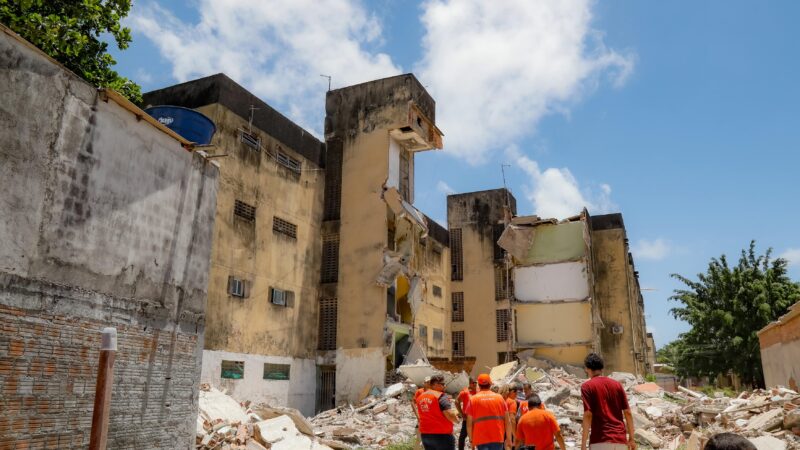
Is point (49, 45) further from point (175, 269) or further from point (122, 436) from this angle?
point (122, 436)

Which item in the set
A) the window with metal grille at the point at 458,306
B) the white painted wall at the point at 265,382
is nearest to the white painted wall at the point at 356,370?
the white painted wall at the point at 265,382

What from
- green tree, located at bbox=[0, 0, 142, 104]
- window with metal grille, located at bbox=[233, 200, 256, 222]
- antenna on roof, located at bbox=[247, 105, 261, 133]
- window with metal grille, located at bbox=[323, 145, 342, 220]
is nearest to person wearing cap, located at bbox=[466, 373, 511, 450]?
green tree, located at bbox=[0, 0, 142, 104]

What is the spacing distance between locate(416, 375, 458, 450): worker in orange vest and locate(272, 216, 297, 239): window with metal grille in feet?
48.1

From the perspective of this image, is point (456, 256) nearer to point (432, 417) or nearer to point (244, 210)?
point (244, 210)

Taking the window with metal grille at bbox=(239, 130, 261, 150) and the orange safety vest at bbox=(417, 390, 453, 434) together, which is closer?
the orange safety vest at bbox=(417, 390, 453, 434)

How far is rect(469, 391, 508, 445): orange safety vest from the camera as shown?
7.27m

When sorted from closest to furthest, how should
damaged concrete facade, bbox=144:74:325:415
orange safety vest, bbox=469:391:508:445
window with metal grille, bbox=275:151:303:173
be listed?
orange safety vest, bbox=469:391:508:445, damaged concrete facade, bbox=144:74:325:415, window with metal grille, bbox=275:151:303:173

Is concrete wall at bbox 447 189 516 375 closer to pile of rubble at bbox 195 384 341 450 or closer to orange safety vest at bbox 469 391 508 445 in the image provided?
pile of rubble at bbox 195 384 341 450

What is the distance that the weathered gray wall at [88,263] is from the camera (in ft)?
22.7

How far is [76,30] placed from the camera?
12.3 m

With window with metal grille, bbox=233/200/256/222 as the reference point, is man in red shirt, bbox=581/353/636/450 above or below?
below

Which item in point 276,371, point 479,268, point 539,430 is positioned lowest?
point 539,430

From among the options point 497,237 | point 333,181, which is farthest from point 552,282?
point 333,181

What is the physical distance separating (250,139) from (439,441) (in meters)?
15.3
